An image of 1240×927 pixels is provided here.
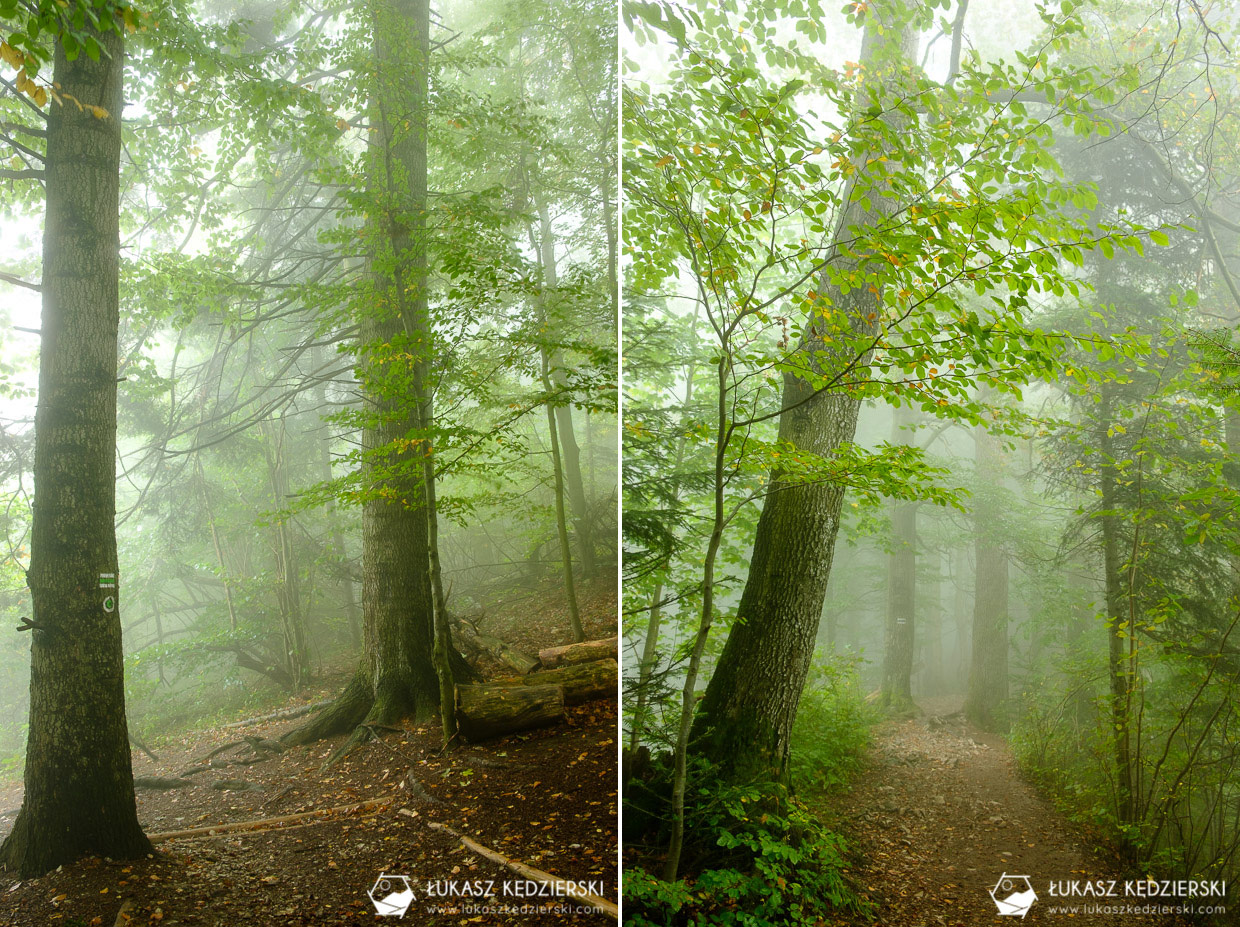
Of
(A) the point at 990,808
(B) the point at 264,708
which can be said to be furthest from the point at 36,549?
(A) the point at 990,808

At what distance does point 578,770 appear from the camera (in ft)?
6.21

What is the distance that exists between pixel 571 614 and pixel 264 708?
34.5 inches

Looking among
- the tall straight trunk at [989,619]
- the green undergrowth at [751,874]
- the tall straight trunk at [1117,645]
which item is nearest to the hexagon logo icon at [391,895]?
the green undergrowth at [751,874]

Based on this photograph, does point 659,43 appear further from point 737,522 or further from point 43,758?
point 43,758

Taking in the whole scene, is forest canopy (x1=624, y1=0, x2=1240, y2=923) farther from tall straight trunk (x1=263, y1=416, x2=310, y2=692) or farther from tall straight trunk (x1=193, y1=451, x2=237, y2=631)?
tall straight trunk (x1=193, y1=451, x2=237, y2=631)

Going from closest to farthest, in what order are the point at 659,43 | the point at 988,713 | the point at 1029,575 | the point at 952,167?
the point at 659,43 < the point at 952,167 < the point at 1029,575 < the point at 988,713

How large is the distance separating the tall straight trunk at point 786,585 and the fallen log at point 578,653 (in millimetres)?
849

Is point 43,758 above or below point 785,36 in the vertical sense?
below

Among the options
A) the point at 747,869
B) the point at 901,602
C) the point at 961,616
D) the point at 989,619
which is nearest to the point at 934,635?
the point at 901,602

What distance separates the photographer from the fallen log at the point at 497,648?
2.00 metres

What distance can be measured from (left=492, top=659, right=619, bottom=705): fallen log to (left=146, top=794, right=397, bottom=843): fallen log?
1.71 ft

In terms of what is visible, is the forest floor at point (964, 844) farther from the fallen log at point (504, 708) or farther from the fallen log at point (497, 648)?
the fallen log at point (497, 648)

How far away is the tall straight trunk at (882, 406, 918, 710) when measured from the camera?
207 inches

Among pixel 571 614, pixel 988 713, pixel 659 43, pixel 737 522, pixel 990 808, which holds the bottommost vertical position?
pixel 990 808
